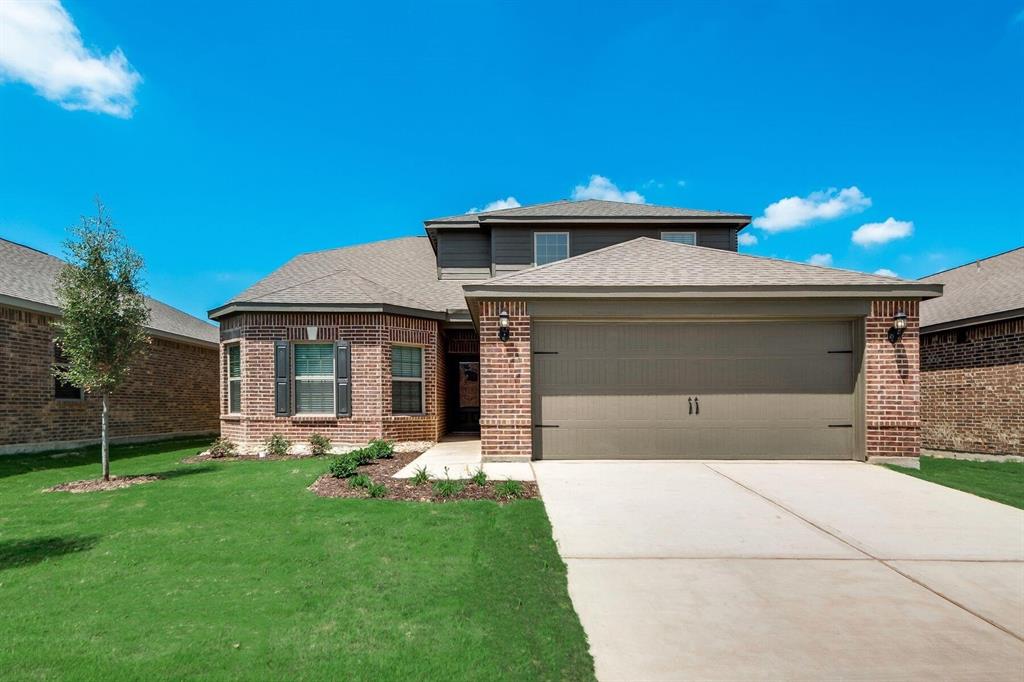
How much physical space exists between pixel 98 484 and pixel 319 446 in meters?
3.61

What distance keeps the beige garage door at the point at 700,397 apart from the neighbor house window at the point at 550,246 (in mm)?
6105

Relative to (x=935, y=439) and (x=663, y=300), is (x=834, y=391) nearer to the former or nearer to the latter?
(x=663, y=300)

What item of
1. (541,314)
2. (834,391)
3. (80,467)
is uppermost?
(541,314)

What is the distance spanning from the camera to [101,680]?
8.45ft

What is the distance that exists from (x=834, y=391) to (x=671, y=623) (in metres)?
6.81

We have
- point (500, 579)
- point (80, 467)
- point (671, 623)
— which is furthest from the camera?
point (80, 467)

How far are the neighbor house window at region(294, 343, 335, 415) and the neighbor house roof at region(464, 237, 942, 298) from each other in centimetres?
449

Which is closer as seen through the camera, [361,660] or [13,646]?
[361,660]

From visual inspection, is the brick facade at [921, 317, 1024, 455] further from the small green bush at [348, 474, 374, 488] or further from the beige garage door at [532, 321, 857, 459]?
the small green bush at [348, 474, 374, 488]

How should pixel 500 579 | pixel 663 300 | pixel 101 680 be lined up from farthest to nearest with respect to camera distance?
pixel 663 300
pixel 500 579
pixel 101 680

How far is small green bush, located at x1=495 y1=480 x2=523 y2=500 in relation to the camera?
6035mm

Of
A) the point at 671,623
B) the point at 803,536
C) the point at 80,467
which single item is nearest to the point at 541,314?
the point at 803,536

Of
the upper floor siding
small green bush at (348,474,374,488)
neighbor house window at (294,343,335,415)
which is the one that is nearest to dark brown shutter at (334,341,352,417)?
neighbor house window at (294,343,335,415)

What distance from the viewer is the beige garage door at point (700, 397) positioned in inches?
327
